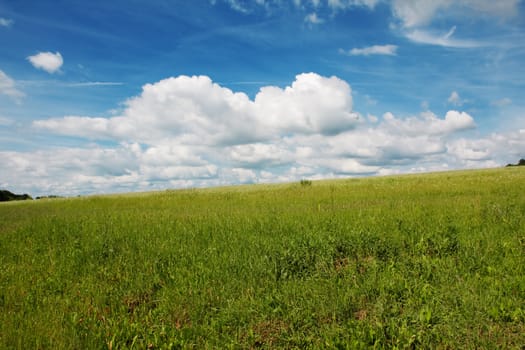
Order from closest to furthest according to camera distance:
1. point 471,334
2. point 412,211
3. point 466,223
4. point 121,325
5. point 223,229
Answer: point 471,334 < point 121,325 < point 466,223 < point 223,229 < point 412,211

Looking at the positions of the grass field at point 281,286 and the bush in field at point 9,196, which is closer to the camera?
the grass field at point 281,286

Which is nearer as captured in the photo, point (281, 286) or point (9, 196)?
point (281, 286)

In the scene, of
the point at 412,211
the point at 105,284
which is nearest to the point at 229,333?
the point at 105,284

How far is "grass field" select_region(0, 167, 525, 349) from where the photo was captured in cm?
458

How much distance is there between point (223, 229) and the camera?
9.73 m

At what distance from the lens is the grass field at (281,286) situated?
15.0 ft

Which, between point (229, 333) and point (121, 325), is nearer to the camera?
point (229, 333)

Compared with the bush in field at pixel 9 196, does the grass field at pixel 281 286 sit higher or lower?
lower

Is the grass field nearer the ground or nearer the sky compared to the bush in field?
nearer the ground

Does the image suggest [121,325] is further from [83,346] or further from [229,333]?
[229,333]

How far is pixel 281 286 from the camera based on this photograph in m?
5.83

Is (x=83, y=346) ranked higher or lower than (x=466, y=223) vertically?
lower

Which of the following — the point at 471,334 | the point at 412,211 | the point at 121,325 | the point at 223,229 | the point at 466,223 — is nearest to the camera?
the point at 471,334

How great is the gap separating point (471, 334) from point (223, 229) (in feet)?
21.9
